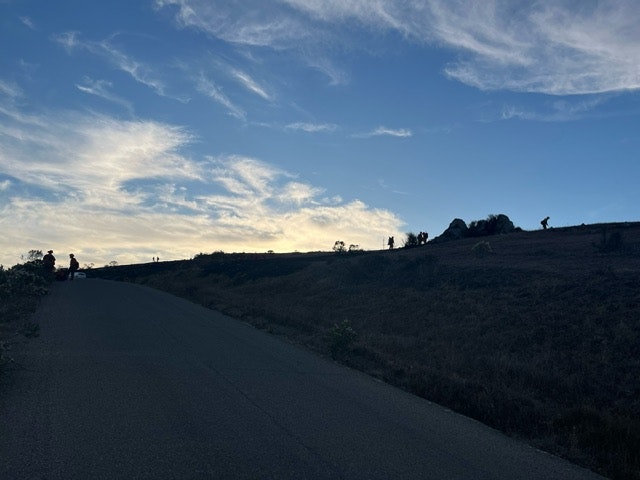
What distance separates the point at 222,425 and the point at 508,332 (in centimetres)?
1311

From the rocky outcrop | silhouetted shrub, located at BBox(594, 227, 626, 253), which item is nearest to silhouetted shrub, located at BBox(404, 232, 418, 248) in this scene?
the rocky outcrop

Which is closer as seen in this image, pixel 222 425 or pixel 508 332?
pixel 222 425

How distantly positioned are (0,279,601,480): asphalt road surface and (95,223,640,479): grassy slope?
3.54 feet

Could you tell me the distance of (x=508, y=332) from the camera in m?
18.1

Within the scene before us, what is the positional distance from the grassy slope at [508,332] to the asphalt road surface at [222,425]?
1078 mm

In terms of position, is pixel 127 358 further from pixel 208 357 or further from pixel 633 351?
pixel 633 351

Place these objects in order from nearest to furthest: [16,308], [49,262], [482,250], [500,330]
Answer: [500,330] → [16,308] → [49,262] → [482,250]

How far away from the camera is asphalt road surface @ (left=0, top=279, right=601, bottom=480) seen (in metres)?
5.77

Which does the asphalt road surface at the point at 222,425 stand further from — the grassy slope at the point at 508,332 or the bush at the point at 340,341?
the bush at the point at 340,341

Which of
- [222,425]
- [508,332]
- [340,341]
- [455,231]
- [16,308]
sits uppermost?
[455,231]

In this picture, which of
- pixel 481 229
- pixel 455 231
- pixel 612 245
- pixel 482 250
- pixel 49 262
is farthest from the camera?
pixel 455 231

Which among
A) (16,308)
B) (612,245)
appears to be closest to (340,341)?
(16,308)

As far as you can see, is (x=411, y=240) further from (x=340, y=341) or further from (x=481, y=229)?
(x=340, y=341)

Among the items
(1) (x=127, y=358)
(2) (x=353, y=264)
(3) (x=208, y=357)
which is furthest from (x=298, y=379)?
(2) (x=353, y=264)
